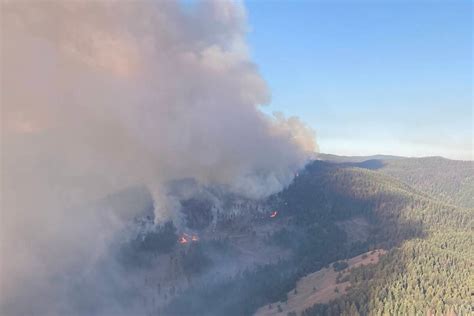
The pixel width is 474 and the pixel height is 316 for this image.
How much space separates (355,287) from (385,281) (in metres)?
14.5

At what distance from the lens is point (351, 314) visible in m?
172

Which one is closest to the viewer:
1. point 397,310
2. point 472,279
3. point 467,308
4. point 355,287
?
point 467,308

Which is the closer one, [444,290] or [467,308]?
[467,308]

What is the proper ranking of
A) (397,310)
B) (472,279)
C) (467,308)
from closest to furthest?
(467,308)
(397,310)
(472,279)

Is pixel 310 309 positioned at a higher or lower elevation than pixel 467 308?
lower

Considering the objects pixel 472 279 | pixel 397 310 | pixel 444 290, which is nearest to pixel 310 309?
pixel 397 310

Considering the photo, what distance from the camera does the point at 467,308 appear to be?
513ft

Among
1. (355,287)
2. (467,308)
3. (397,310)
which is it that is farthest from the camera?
(355,287)

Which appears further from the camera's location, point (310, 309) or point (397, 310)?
point (310, 309)

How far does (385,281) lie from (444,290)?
23.2 meters

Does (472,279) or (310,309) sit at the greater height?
(472,279)

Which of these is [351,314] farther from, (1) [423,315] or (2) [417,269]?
(2) [417,269]

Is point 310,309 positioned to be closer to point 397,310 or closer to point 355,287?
point 355,287

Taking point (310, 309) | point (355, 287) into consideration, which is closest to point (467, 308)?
point (355, 287)
